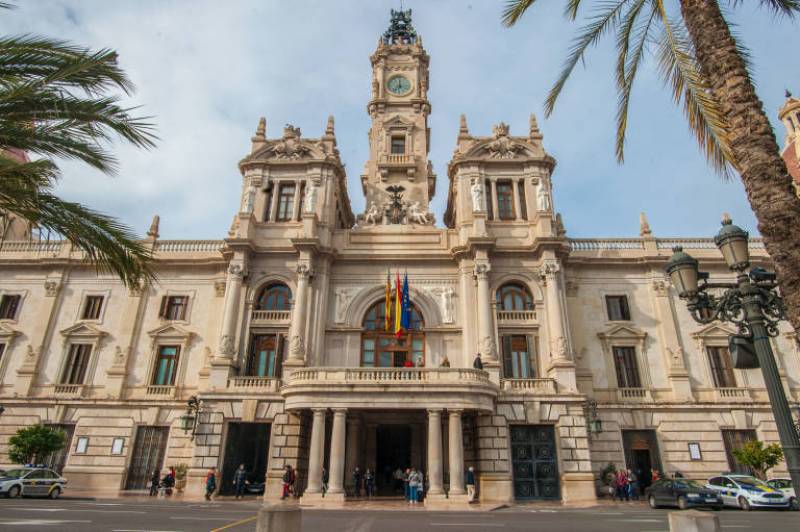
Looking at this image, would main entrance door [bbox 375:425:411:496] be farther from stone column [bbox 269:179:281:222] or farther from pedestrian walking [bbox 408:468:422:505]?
stone column [bbox 269:179:281:222]

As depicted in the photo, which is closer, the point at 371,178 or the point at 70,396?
the point at 70,396

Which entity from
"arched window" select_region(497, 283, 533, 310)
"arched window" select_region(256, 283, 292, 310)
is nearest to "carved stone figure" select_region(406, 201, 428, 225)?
"arched window" select_region(497, 283, 533, 310)

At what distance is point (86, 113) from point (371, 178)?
28.6 m

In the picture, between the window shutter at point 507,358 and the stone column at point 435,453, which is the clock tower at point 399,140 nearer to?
the window shutter at point 507,358

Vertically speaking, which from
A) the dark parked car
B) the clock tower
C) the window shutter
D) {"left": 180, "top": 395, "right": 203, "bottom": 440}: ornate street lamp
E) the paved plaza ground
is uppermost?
the clock tower

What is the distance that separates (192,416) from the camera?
2542 centimetres

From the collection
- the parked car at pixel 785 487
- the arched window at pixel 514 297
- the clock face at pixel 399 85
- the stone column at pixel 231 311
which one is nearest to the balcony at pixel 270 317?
the stone column at pixel 231 311

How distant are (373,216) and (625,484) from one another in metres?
21.3

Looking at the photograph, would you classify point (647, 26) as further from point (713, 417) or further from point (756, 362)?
point (713, 417)

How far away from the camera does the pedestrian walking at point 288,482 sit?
2300cm

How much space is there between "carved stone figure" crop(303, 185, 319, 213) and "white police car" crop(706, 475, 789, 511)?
25.3 m

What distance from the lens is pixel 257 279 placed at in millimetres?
30141

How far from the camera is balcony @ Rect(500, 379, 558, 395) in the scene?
2595 cm

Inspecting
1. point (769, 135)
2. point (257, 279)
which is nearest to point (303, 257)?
point (257, 279)
